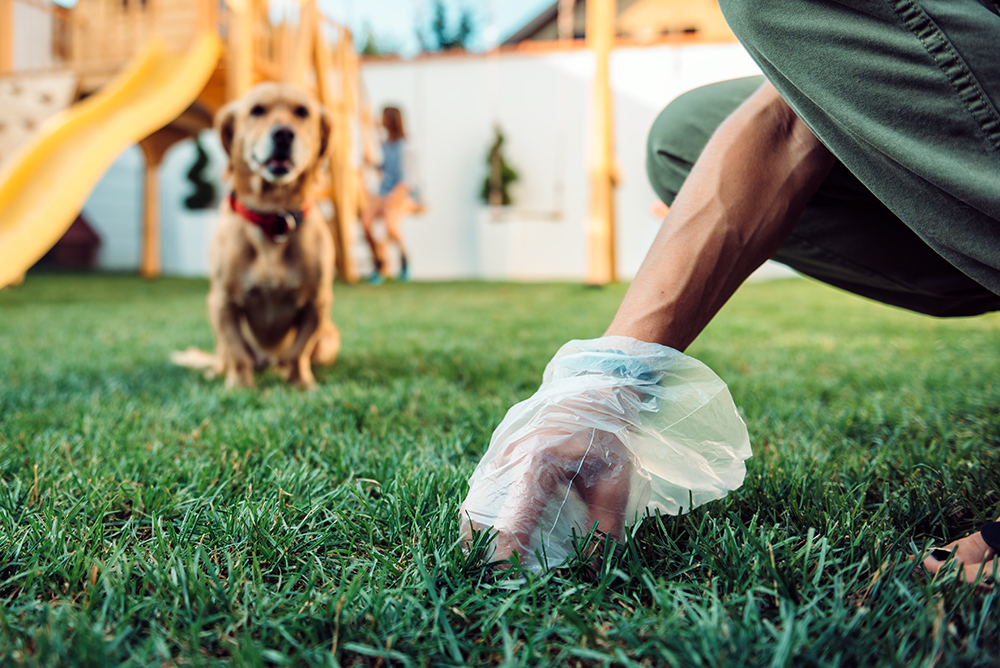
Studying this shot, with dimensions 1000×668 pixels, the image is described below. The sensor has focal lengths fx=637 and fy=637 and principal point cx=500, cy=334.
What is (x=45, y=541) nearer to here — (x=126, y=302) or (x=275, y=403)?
(x=275, y=403)

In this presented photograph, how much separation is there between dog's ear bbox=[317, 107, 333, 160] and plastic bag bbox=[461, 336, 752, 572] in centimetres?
184

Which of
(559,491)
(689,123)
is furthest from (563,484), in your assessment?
(689,123)

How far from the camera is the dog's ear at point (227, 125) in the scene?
85.9 inches

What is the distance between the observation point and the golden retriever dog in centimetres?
211

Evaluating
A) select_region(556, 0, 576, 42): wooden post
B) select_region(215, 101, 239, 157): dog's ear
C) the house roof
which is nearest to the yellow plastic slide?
select_region(215, 101, 239, 157): dog's ear

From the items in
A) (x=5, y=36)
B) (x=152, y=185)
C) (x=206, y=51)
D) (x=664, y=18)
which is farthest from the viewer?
(x=664, y=18)

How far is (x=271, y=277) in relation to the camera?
6.93ft

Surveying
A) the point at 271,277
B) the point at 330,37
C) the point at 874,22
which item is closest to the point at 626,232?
the point at 330,37

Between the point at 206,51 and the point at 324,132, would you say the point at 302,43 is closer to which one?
the point at 206,51

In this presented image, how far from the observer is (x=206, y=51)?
5703 mm

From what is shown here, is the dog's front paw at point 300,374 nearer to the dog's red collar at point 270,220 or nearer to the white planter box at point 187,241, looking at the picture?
the dog's red collar at point 270,220

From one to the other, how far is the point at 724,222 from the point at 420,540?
0.55m

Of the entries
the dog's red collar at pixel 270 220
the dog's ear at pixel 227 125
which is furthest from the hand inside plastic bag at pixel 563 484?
the dog's ear at pixel 227 125

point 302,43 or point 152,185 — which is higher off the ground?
point 302,43
